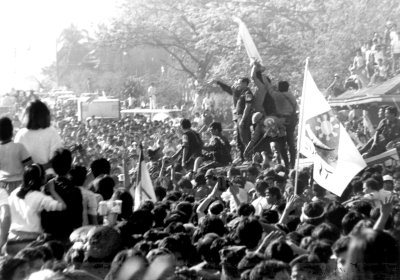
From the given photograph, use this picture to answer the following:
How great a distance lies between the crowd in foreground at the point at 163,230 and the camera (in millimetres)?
7094

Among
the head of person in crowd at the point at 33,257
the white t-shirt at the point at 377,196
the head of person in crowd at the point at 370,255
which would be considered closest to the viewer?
the head of person in crowd at the point at 370,255

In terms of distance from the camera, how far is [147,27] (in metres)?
56.4

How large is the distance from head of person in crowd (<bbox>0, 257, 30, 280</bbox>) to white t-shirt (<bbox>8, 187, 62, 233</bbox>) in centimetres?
213

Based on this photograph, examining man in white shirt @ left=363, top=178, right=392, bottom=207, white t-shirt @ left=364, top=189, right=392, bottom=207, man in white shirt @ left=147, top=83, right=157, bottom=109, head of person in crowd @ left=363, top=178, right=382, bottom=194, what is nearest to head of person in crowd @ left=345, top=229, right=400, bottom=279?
white t-shirt @ left=364, top=189, right=392, bottom=207

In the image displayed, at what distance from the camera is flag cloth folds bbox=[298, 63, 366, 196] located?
11906 millimetres

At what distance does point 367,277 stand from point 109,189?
13.9 feet

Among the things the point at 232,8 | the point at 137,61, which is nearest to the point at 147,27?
the point at 232,8

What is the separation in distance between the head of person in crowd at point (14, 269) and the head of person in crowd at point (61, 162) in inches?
101

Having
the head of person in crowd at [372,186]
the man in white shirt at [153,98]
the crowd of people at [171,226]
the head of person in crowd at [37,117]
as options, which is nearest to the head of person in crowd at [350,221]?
the crowd of people at [171,226]

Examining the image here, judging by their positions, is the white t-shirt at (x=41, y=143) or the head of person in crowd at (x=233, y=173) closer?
the white t-shirt at (x=41, y=143)

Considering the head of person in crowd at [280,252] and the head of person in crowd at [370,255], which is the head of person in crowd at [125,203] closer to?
the head of person in crowd at [280,252]

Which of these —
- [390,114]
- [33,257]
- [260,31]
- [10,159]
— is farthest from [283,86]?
[260,31]

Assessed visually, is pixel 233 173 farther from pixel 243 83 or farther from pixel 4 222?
pixel 4 222

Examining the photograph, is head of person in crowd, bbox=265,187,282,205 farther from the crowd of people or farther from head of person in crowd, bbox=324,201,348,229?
head of person in crowd, bbox=324,201,348,229
